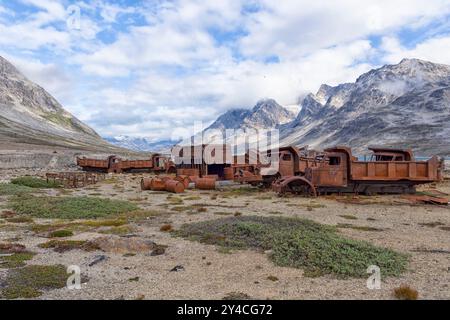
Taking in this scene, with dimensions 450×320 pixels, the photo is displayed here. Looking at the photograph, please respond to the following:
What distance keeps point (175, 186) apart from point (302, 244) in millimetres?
19707

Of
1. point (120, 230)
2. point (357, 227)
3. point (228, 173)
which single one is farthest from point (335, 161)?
point (120, 230)

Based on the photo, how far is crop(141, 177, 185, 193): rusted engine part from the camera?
30.7 metres

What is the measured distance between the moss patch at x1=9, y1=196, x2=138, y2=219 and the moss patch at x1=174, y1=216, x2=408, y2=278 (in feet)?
20.6

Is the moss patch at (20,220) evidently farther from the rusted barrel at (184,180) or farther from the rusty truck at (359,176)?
the rusty truck at (359,176)

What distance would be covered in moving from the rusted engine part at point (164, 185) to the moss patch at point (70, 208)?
8.29 metres

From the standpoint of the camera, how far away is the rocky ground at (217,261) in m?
8.71

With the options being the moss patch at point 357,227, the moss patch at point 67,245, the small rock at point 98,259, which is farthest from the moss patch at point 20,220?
the moss patch at point 357,227

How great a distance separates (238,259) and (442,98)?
657 ft

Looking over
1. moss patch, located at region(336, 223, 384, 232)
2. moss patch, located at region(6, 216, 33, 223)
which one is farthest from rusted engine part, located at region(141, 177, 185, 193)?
moss patch, located at region(336, 223, 384, 232)

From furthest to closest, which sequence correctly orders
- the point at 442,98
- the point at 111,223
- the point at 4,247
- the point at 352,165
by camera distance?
the point at 442,98, the point at 352,165, the point at 111,223, the point at 4,247

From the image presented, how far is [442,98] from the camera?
180m

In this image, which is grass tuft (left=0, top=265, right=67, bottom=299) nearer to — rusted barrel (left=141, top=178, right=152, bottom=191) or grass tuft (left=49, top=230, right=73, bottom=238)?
grass tuft (left=49, top=230, right=73, bottom=238)
